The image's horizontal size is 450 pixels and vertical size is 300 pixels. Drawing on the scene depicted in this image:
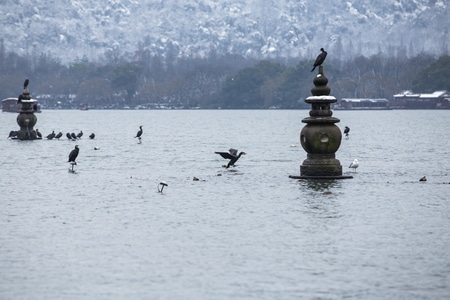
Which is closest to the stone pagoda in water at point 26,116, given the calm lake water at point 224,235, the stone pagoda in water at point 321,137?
the calm lake water at point 224,235

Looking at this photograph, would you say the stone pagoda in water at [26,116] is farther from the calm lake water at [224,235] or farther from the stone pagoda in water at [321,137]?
the stone pagoda in water at [321,137]

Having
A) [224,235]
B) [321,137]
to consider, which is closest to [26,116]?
[321,137]

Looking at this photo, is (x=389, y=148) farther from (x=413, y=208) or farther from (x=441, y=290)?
(x=441, y=290)

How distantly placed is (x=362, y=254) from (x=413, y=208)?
9.02 metres

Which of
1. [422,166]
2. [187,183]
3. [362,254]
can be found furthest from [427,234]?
[422,166]

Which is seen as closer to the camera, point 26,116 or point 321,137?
point 321,137

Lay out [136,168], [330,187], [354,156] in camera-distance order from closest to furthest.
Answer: [330,187] < [136,168] < [354,156]

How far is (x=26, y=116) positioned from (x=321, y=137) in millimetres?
40920

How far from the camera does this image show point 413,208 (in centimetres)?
3394

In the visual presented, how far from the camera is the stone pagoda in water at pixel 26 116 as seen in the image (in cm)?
7631

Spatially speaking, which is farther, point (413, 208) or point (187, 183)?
point (187, 183)

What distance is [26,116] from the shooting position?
78688 mm

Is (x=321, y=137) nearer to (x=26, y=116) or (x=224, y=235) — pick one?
(x=224, y=235)

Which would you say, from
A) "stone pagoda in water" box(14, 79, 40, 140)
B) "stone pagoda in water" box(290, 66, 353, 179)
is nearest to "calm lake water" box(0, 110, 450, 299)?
"stone pagoda in water" box(290, 66, 353, 179)
